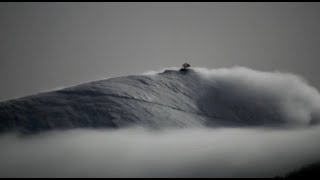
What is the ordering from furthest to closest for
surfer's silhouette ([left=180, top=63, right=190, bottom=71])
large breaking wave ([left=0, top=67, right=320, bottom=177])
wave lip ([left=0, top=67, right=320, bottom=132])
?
1. surfer's silhouette ([left=180, top=63, right=190, bottom=71])
2. wave lip ([left=0, top=67, right=320, bottom=132])
3. large breaking wave ([left=0, top=67, right=320, bottom=177])

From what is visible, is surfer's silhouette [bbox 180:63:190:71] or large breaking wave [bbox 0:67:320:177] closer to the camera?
large breaking wave [bbox 0:67:320:177]

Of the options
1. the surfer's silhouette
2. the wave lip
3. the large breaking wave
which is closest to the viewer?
the large breaking wave

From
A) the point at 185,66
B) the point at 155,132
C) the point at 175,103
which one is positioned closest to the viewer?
the point at 155,132

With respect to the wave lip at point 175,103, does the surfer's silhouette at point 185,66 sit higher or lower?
higher

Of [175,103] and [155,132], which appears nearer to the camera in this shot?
[155,132]

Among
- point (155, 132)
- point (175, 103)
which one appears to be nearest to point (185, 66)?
point (175, 103)

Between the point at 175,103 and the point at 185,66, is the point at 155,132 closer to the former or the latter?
the point at 175,103

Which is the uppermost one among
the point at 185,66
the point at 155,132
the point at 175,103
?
the point at 185,66

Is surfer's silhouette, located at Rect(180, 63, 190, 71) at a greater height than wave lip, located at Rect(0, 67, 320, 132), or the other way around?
surfer's silhouette, located at Rect(180, 63, 190, 71)

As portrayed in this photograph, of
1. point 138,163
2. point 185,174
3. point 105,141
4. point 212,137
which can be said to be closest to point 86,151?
point 105,141

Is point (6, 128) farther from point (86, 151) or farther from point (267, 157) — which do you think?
point (267, 157)

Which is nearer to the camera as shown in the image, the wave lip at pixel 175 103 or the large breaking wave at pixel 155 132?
the large breaking wave at pixel 155 132

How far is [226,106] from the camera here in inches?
5037

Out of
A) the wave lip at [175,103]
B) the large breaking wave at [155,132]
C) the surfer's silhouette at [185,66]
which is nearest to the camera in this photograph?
the large breaking wave at [155,132]
